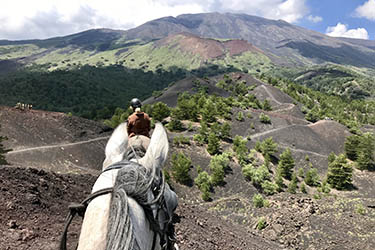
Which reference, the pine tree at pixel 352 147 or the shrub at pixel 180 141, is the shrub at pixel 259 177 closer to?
the shrub at pixel 180 141

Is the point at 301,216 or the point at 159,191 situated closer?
the point at 159,191

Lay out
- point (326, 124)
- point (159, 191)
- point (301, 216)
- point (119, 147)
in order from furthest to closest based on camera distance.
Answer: point (326, 124) < point (301, 216) < point (119, 147) < point (159, 191)

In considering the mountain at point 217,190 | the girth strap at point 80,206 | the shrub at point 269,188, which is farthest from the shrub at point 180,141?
the girth strap at point 80,206

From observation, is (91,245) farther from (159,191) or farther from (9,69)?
(9,69)

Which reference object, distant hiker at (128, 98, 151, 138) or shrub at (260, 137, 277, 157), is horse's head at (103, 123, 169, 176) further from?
shrub at (260, 137, 277, 157)

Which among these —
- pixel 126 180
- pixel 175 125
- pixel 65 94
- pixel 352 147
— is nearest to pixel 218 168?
pixel 175 125

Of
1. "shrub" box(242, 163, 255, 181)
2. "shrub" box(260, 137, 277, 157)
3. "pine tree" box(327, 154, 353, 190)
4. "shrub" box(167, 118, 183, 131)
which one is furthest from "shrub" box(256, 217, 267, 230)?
"shrub" box(167, 118, 183, 131)

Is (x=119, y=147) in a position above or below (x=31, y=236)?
above

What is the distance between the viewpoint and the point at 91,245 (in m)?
2.12

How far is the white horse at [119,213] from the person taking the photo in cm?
215

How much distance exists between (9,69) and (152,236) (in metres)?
194

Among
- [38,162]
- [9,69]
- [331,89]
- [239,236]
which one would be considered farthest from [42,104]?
[331,89]

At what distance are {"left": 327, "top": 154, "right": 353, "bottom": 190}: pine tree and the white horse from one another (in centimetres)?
2998

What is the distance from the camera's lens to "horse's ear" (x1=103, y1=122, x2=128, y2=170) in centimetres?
326
